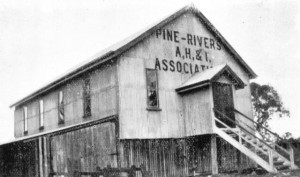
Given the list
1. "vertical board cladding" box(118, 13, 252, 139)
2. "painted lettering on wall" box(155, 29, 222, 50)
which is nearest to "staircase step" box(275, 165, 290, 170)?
"vertical board cladding" box(118, 13, 252, 139)

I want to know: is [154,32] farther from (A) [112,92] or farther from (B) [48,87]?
(B) [48,87]

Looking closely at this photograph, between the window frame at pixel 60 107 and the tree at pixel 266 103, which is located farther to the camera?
the tree at pixel 266 103

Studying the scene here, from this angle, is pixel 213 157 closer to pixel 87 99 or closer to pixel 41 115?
pixel 87 99

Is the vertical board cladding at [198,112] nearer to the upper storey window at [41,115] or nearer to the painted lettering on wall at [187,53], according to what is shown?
the painted lettering on wall at [187,53]

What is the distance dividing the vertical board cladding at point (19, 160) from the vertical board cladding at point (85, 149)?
1.78m

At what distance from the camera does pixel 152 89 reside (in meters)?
20.0

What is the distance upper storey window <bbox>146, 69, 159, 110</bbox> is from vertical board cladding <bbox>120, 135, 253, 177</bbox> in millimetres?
1819

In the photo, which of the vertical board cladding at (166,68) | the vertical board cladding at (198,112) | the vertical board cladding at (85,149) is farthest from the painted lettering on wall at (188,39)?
the vertical board cladding at (85,149)

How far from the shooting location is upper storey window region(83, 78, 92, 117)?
21606mm

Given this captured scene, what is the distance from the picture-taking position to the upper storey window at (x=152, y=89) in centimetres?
1988

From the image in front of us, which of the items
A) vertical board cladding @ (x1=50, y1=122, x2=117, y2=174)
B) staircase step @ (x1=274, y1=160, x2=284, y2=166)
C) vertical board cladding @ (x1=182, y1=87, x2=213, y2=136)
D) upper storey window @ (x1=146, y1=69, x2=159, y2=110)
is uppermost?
upper storey window @ (x1=146, y1=69, x2=159, y2=110)

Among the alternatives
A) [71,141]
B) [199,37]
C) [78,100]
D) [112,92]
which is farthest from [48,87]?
[199,37]

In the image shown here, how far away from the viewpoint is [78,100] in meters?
22.8

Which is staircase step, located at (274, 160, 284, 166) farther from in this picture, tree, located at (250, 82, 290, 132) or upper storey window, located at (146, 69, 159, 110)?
tree, located at (250, 82, 290, 132)
